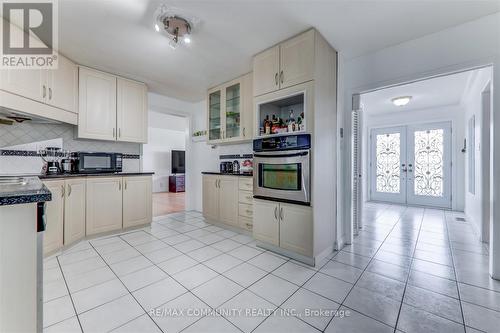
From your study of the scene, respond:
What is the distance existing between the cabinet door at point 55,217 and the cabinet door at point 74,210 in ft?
0.21

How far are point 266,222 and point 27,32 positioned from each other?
335cm

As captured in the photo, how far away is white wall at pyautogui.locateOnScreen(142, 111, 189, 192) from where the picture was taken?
7.78 m

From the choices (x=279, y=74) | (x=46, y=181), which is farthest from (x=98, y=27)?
(x=279, y=74)

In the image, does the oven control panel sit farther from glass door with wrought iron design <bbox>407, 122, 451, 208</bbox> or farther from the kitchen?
glass door with wrought iron design <bbox>407, 122, 451, 208</bbox>

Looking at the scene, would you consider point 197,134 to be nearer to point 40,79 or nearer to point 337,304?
point 40,79

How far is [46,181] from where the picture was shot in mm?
2275

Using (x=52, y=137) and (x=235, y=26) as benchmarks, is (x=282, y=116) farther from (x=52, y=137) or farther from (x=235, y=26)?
(x=52, y=137)

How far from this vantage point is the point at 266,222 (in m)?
2.57

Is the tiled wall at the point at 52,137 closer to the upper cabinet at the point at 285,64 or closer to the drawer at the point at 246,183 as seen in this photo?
the drawer at the point at 246,183

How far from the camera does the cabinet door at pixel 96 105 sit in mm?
2990

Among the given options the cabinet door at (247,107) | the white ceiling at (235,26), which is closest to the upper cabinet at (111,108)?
the white ceiling at (235,26)

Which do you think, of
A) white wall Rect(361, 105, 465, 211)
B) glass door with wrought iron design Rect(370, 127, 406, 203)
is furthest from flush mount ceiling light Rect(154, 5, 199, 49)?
glass door with wrought iron design Rect(370, 127, 406, 203)

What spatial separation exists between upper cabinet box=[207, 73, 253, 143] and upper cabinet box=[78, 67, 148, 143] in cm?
117

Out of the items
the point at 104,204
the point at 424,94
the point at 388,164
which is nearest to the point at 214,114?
the point at 104,204
